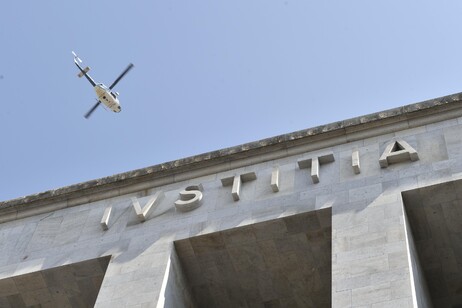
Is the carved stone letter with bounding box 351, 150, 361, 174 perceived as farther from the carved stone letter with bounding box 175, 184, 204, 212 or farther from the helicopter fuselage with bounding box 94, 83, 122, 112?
the helicopter fuselage with bounding box 94, 83, 122, 112

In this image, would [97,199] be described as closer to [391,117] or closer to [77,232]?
[77,232]

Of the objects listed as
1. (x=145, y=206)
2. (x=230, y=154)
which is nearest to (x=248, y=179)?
(x=230, y=154)

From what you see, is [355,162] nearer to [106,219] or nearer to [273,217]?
[273,217]

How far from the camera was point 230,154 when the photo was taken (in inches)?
1182

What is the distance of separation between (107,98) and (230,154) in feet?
80.3

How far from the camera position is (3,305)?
28938mm

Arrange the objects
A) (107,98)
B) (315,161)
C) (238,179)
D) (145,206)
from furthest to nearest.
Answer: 1. (107,98)
2. (145,206)
3. (238,179)
4. (315,161)

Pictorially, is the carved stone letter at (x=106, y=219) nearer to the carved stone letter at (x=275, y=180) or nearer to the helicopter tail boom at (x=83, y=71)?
the carved stone letter at (x=275, y=180)

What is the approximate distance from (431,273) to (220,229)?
5.70 metres

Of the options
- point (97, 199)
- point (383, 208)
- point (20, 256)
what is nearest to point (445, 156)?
point (383, 208)

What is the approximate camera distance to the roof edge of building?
94.8 feet

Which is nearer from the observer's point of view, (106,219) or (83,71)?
(106,219)

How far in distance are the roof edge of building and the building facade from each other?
0.13 feet

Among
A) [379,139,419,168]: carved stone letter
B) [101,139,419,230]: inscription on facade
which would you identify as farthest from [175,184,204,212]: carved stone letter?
[379,139,419,168]: carved stone letter
